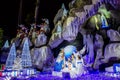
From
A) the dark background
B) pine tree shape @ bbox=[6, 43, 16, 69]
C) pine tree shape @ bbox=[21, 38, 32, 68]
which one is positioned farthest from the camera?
the dark background

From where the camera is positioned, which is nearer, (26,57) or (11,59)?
(26,57)

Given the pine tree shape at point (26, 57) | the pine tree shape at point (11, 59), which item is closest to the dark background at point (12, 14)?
the pine tree shape at point (11, 59)

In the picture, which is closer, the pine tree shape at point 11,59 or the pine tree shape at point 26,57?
the pine tree shape at point 26,57

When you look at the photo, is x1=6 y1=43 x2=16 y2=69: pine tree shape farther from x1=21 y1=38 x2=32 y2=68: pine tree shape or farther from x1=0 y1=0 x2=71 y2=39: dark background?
x1=0 y1=0 x2=71 y2=39: dark background

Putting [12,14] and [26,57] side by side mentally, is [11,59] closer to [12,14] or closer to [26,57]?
[26,57]

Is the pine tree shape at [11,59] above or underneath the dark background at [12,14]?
underneath

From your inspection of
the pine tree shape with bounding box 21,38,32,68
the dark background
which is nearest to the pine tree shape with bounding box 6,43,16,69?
the pine tree shape with bounding box 21,38,32,68

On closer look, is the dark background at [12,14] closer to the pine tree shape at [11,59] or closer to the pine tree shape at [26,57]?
the pine tree shape at [11,59]

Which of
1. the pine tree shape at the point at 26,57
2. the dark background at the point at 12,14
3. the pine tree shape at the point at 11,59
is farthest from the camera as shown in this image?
the dark background at the point at 12,14

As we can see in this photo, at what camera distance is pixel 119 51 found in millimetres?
9781

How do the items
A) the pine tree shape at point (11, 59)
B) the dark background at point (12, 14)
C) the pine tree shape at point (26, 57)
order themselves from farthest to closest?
the dark background at point (12, 14) < the pine tree shape at point (11, 59) < the pine tree shape at point (26, 57)

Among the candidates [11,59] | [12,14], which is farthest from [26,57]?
[12,14]

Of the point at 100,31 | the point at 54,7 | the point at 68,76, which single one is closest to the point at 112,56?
the point at 100,31

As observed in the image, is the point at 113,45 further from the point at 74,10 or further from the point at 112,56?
the point at 74,10
